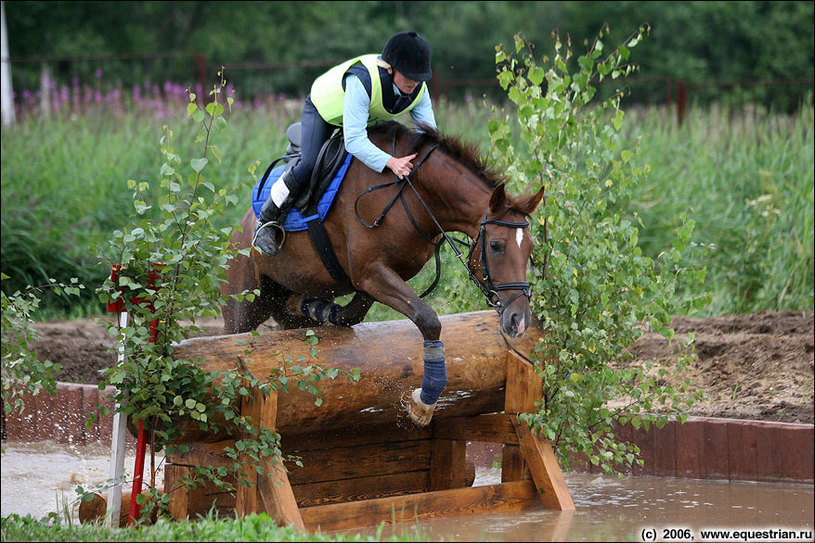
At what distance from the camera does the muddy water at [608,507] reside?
4.38 meters

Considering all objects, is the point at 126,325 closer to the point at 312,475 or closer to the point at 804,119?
the point at 312,475

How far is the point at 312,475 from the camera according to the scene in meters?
5.30

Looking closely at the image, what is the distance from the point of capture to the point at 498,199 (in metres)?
4.58

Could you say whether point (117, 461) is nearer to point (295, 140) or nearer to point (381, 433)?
point (381, 433)

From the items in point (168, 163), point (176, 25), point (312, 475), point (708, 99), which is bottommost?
point (312, 475)

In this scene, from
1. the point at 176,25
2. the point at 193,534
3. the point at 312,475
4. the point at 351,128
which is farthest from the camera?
the point at 176,25

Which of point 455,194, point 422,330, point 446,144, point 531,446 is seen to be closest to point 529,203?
point 455,194

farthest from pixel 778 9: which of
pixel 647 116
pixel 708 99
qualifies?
pixel 647 116

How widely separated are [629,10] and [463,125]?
17111mm

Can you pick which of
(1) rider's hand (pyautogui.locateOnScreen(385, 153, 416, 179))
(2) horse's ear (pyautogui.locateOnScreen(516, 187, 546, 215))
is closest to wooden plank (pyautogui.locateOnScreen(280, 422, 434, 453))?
(1) rider's hand (pyautogui.locateOnScreen(385, 153, 416, 179))

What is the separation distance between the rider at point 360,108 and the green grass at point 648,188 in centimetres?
366

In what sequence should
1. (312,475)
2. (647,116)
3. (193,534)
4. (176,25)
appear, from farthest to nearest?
(176,25) → (647,116) → (312,475) → (193,534)

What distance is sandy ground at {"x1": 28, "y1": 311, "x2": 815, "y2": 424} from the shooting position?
20.2 feet

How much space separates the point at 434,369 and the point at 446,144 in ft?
3.65
